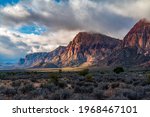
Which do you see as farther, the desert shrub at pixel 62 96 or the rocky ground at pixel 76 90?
the rocky ground at pixel 76 90

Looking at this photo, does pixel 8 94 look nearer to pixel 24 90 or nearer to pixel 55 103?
pixel 24 90

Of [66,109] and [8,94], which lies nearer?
[66,109]

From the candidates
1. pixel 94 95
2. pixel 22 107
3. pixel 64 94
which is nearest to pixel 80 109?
pixel 22 107

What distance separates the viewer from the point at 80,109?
12359mm

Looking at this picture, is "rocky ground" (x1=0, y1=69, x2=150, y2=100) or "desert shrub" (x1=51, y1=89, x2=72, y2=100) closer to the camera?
"desert shrub" (x1=51, y1=89, x2=72, y2=100)

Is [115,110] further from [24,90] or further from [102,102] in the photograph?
[24,90]

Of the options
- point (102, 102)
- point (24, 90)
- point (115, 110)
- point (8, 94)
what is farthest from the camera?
point (24, 90)

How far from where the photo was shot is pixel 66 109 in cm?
1240

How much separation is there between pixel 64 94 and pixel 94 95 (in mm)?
2609

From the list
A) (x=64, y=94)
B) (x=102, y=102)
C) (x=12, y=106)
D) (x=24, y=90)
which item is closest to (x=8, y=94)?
(x=24, y=90)

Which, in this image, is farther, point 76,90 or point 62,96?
point 76,90

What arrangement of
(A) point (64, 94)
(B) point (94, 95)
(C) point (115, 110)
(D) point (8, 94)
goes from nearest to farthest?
(C) point (115, 110), (A) point (64, 94), (B) point (94, 95), (D) point (8, 94)

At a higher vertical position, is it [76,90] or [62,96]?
[76,90]

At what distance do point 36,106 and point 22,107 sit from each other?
0.60 m
